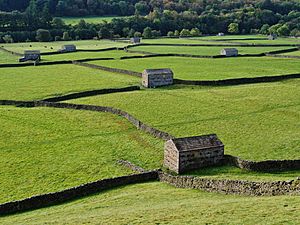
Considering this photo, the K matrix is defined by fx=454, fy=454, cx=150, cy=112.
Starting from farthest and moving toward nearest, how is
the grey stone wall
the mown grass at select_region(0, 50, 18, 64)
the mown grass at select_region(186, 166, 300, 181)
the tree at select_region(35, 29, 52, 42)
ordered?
the tree at select_region(35, 29, 52, 42)
the mown grass at select_region(0, 50, 18, 64)
the mown grass at select_region(186, 166, 300, 181)
the grey stone wall

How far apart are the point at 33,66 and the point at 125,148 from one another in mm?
57444

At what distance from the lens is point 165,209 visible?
893 inches

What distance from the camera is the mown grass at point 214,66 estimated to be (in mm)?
72938

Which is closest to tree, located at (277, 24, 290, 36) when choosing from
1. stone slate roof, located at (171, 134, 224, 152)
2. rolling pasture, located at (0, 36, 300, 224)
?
rolling pasture, located at (0, 36, 300, 224)

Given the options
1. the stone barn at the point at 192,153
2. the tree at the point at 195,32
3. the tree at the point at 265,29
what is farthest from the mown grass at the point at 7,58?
the tree at the point at 265,29

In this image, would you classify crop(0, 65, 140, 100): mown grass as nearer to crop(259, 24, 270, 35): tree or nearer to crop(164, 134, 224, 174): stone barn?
crop(164, 134, 224, 174): stone barn

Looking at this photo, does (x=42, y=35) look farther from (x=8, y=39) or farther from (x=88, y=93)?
(x=88, y=93)

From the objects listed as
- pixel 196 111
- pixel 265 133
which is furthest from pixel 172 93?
pixel 265 133

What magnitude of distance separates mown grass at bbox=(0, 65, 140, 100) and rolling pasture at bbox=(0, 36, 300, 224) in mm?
162

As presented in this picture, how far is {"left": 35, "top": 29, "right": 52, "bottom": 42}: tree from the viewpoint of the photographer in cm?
15075

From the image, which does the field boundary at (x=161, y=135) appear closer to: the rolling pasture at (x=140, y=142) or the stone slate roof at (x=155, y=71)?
the rolling pasture at (x=140, y=142)


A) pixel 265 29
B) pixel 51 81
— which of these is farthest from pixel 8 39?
pixel 265 29

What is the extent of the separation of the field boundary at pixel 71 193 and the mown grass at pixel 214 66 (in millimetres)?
39933

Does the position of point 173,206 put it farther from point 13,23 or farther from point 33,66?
point 13,23
